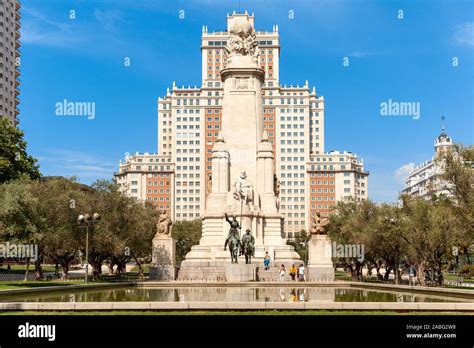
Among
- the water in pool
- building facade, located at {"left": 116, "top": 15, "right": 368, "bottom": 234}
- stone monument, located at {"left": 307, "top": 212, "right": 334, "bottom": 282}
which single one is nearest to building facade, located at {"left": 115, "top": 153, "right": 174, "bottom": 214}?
building facade, located at {"left": 116, "top": 15, "right": 368, "bottom": 234}

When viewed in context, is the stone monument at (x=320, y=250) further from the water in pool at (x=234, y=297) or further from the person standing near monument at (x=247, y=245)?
the water in pool at (x=234, y=297)

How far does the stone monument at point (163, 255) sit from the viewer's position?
45.9m

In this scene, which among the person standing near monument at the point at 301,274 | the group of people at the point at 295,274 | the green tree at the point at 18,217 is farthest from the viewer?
the person standing near monument at the point at 301,274

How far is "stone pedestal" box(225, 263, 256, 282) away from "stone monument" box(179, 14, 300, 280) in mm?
7684

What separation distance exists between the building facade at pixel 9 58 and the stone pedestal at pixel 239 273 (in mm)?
75643

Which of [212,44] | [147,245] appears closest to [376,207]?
[147,245]

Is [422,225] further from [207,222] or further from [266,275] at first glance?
[207,222]

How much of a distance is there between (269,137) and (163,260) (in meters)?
109

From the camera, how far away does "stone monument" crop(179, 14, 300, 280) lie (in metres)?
50.5

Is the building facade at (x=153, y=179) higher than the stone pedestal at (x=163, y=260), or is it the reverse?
the building facade at (x=153, y=179)

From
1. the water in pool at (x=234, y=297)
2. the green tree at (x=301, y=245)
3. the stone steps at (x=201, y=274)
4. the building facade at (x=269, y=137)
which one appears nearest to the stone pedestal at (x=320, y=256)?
the stone steps at (x=201, y=274)

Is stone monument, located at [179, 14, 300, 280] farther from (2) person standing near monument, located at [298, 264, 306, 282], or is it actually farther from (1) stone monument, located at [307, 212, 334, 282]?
(2) person standing near monument, located at [298, 264, 306, 282]

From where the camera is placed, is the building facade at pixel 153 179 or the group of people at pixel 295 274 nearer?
the group of people at pixel 295 274
